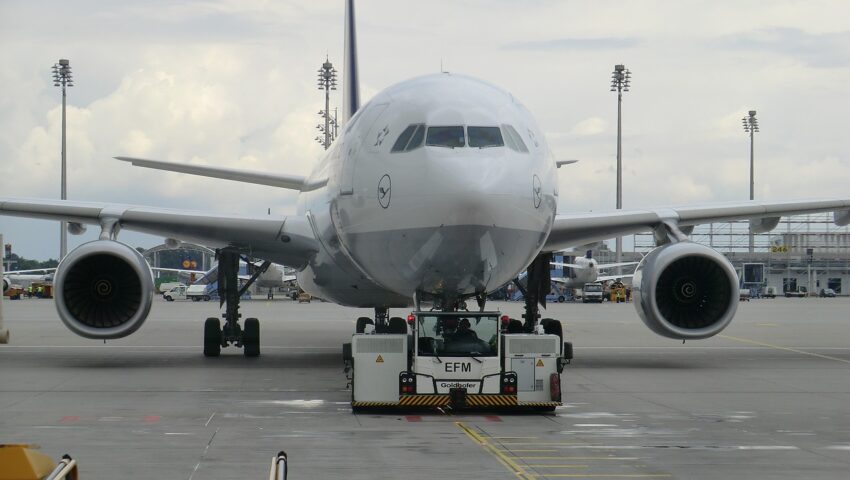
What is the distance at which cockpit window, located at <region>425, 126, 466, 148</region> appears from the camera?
1549 cm

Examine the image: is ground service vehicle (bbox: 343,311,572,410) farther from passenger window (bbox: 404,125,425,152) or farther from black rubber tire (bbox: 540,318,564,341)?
black rubber tire (bbox: 540,318,564,341)

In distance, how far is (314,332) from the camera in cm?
3719

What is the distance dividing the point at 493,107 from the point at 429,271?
7.54ft

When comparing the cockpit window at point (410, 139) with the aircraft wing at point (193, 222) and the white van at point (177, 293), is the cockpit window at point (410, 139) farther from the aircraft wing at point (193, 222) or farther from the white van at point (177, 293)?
the white van at point (177, 293)

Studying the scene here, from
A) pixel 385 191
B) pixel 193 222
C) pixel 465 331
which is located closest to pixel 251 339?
pixel 193 222

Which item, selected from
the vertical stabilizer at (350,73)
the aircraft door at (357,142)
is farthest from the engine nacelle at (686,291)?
the vertical stabilizer at (350,73)

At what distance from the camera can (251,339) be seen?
24.8 m

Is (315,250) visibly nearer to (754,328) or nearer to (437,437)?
(437,437)

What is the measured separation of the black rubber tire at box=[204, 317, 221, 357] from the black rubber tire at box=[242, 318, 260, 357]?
19.9 inches

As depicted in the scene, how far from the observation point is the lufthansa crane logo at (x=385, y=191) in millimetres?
15703

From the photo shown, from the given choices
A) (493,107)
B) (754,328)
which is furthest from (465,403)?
(754,328)

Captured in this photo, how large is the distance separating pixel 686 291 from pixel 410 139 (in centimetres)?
735

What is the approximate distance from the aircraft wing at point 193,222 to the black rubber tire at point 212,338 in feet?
7.20

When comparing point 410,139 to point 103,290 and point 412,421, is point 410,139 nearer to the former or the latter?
point 412,421
